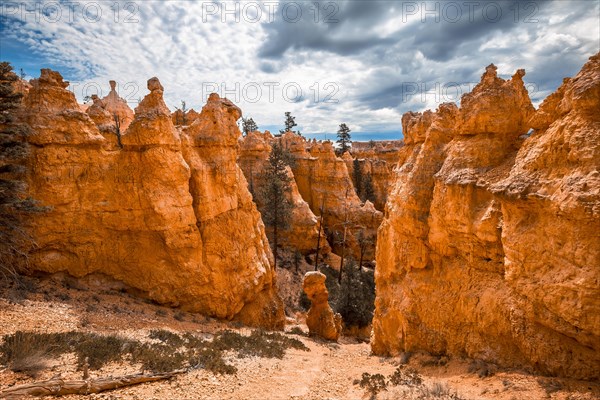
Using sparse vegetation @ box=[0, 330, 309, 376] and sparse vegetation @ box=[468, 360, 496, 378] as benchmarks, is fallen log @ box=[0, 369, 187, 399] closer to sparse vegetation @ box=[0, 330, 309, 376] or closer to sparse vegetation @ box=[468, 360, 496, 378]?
sparse vegetation @ box=[0, 330, 309, 376]

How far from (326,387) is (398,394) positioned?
1955 mm

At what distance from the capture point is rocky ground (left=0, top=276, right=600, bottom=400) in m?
6.07

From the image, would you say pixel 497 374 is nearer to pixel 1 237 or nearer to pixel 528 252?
pixel 528 252

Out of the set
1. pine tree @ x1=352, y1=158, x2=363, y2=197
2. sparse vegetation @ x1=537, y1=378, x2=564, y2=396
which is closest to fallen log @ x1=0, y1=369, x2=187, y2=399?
sparse vegetation @ x1=537, y1=378, x2=564, y2=396

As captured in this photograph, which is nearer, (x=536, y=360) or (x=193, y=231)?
(x=536, y=360)

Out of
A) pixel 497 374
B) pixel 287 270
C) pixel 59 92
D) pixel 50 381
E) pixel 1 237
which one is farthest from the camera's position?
pixel 287 270

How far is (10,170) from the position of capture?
9.92 meters

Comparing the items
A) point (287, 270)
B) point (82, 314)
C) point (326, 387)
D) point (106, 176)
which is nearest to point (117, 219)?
point (106, 176)

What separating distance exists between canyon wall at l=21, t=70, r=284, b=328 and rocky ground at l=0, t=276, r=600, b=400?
3.37ft

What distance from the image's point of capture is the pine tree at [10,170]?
373 inches

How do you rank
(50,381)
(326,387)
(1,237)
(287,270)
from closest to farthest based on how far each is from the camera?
(50,381), (326,387), (1,237), (287,270)

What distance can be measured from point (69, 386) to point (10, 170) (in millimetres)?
7522

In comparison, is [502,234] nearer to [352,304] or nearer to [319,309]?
[319,309]

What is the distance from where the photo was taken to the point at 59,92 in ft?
38.4
